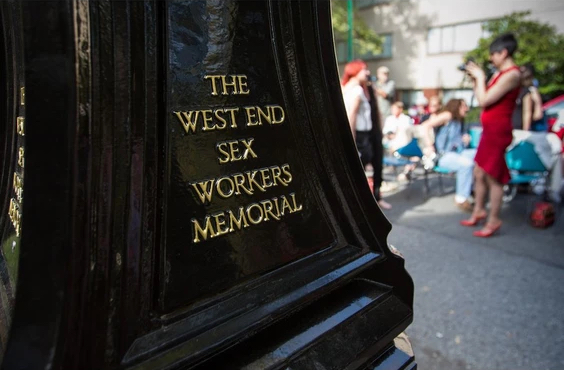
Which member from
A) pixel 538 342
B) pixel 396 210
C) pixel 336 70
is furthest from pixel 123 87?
pixel 396 210

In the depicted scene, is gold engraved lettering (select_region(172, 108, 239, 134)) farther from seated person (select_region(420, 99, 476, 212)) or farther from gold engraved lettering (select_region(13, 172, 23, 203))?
seated person (select_region(420, 99, 476, 212))

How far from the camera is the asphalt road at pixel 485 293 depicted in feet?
8.04

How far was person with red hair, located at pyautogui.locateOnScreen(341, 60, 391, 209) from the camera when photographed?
451 centimetres

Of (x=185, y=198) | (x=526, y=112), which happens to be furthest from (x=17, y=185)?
(x=526, y=112)

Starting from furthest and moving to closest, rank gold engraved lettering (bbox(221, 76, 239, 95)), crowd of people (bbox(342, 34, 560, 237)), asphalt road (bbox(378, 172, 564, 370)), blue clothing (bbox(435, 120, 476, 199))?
1. blue clothing (bbox(435, 120, 476, 199))
2. crowd of people (bbox(342, 34, 560, 237))
3. asphalt road (bbox(378, 172, 564, 370))
4. gold engraved lettering (bbox(221, 76, 239, 95))

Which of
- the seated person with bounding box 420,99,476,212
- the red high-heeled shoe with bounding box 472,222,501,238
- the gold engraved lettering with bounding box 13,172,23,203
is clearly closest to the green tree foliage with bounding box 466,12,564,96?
the seated person with bounding box 420,99,476,212

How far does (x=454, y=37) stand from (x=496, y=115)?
16.5 meters

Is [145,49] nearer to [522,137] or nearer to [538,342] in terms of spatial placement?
[538,342]

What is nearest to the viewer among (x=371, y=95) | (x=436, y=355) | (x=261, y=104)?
(x=261, y=104)

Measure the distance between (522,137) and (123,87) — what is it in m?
5.30

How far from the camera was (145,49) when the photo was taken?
977mm

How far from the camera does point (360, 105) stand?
4.66 m

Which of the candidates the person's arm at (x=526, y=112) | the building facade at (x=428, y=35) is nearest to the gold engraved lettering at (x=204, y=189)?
the person's arm at (x=526, y=112)

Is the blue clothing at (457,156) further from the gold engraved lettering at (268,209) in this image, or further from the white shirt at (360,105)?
the gold engraved lettering at (268,209)
